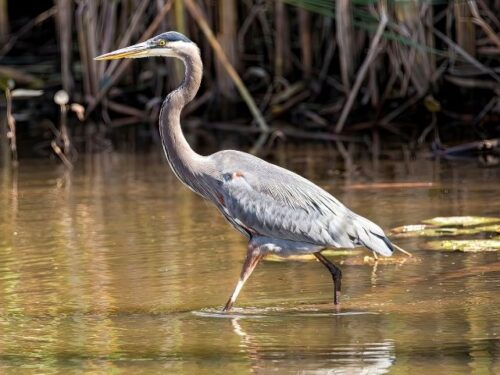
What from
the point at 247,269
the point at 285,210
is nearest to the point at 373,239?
the point at 285,210

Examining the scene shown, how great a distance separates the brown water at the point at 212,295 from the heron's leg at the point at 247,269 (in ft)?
0.28

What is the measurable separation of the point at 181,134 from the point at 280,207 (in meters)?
0.70

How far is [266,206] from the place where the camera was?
6305 mm

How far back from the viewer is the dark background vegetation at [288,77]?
12273 millimetres

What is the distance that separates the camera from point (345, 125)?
41.8 feet

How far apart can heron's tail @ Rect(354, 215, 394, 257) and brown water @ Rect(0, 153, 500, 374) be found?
0.83 feet

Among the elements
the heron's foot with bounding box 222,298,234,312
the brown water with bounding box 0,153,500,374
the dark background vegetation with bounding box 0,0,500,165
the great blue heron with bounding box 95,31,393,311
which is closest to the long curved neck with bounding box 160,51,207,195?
the great blue heron with bounding box 95,31,393,311

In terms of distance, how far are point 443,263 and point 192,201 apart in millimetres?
2919

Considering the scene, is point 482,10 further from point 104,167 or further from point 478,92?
point 104,167

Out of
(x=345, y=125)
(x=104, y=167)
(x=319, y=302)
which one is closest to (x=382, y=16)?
(x=345, y=125)

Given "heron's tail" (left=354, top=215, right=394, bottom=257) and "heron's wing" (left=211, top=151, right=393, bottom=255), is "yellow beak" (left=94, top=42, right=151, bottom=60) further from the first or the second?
"heron's tail" (left=354, top=215, right=394, bottom=257)

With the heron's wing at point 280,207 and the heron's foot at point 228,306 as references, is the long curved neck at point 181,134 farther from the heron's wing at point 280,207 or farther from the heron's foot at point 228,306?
the heron's foot at point 228,306

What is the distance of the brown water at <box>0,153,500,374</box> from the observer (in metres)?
5.19

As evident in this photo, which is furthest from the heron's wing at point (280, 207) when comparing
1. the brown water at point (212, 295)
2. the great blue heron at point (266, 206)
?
the brown water at point (212, 295)
